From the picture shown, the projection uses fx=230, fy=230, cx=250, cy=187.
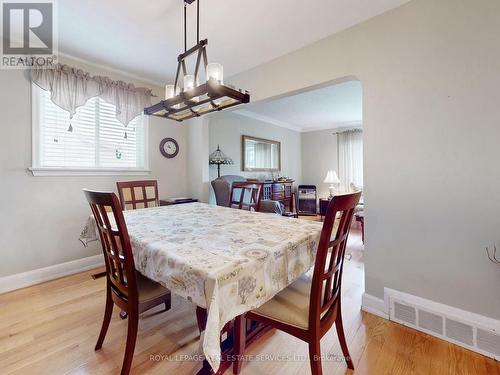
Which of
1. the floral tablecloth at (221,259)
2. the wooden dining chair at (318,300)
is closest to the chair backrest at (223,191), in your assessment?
the floral tablecloth at (221,259)

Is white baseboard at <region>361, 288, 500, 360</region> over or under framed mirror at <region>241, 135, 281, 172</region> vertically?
under

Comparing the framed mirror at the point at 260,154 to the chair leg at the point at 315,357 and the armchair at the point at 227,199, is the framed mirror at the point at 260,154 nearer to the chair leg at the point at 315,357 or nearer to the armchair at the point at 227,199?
the armchair at the point at 227,199

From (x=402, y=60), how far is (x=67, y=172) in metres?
3.35

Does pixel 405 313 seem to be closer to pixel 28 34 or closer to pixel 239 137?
pixel 239 137

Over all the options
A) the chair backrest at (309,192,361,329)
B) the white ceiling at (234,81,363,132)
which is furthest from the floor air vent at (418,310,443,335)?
the white ceiling at (234,81,363,132)

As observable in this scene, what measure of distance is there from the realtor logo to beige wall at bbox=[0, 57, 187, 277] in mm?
144

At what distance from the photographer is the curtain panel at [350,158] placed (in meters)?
5.49

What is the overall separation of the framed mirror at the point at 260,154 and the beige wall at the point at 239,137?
10 cm

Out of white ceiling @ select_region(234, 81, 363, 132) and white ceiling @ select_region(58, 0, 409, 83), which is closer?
white ceiling @ select_region(58, 0, 409, 83)

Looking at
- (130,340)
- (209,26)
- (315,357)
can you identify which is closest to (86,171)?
(209,26)

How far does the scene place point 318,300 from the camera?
1.02 meters

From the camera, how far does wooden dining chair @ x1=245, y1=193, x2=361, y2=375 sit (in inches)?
38.7

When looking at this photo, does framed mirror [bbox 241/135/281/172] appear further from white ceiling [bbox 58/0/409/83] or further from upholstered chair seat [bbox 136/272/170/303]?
upholstered chair seat [bbox 136/272/170/303]

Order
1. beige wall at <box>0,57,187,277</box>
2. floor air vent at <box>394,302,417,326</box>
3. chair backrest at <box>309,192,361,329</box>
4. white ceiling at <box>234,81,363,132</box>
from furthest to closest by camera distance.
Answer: white ceiling at <box>234,81,363,132</box> < beige wall at <box>0,57,187,277</box> < floor air vent at <box>394,302,417,326</box> < chair backrest at <box>309,192,361,329</box>
